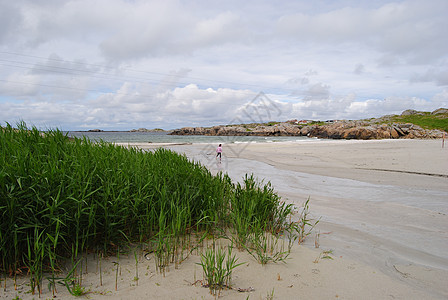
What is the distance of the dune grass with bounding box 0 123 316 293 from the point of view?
9.60ft

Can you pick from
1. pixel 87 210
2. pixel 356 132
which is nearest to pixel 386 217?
pixel 87 210

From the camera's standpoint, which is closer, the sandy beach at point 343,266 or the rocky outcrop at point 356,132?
the sandy beach at point 343,266

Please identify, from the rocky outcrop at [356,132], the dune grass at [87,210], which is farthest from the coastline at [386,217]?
the rocky outcrop at [356,132]

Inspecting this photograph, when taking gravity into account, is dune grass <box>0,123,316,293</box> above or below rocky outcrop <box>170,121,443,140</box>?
below

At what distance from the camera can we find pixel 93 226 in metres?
3.43

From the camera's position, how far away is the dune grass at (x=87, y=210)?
293 cm

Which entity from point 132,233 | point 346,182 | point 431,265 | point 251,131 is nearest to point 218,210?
point 132,233

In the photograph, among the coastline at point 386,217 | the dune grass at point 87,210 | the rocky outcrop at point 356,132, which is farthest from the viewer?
the rocky outcrop at point 356,132

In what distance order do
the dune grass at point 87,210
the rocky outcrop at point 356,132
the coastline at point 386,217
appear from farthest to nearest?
the rocky outcrop at point 356,132
the coastline at point 386,217
the dune grass at point 87,210

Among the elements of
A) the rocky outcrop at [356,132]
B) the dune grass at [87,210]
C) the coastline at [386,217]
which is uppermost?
the rocky outcrop at [356,132]

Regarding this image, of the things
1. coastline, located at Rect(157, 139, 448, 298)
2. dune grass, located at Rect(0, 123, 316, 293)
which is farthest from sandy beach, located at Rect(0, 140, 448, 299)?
dune grass, located at Rect(0, 123, 316, 293)

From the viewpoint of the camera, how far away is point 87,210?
131 inches

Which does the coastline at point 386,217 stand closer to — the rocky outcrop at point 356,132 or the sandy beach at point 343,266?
the sandy beach at point 343,266

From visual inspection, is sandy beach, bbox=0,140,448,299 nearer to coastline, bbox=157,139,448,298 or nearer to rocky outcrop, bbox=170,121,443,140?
coastline, bbox=157,139,448,298
